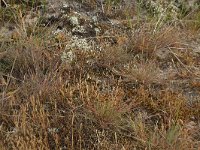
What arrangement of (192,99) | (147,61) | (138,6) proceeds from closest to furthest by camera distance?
(192,99), (147,61), (138,6)

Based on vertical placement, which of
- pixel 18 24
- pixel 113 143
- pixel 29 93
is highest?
pixel 18 24

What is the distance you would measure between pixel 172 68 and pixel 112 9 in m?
1.30

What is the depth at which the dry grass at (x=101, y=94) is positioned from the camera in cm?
341

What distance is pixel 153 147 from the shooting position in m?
3.33

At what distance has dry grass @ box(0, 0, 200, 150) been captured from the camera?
11.2 feet

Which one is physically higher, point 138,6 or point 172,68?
point 138,6

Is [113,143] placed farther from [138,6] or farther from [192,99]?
[138,6]

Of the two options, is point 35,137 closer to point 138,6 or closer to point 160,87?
point 160,87

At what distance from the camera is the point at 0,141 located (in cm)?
335

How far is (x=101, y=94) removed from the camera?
12.6 ft

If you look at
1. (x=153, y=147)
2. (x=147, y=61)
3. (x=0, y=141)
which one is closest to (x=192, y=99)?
(x=147, y=61)

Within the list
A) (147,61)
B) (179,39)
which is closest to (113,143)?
(147,61)

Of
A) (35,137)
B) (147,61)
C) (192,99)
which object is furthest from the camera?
(147,61)

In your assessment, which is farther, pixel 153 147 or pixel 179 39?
pixel 179 39
